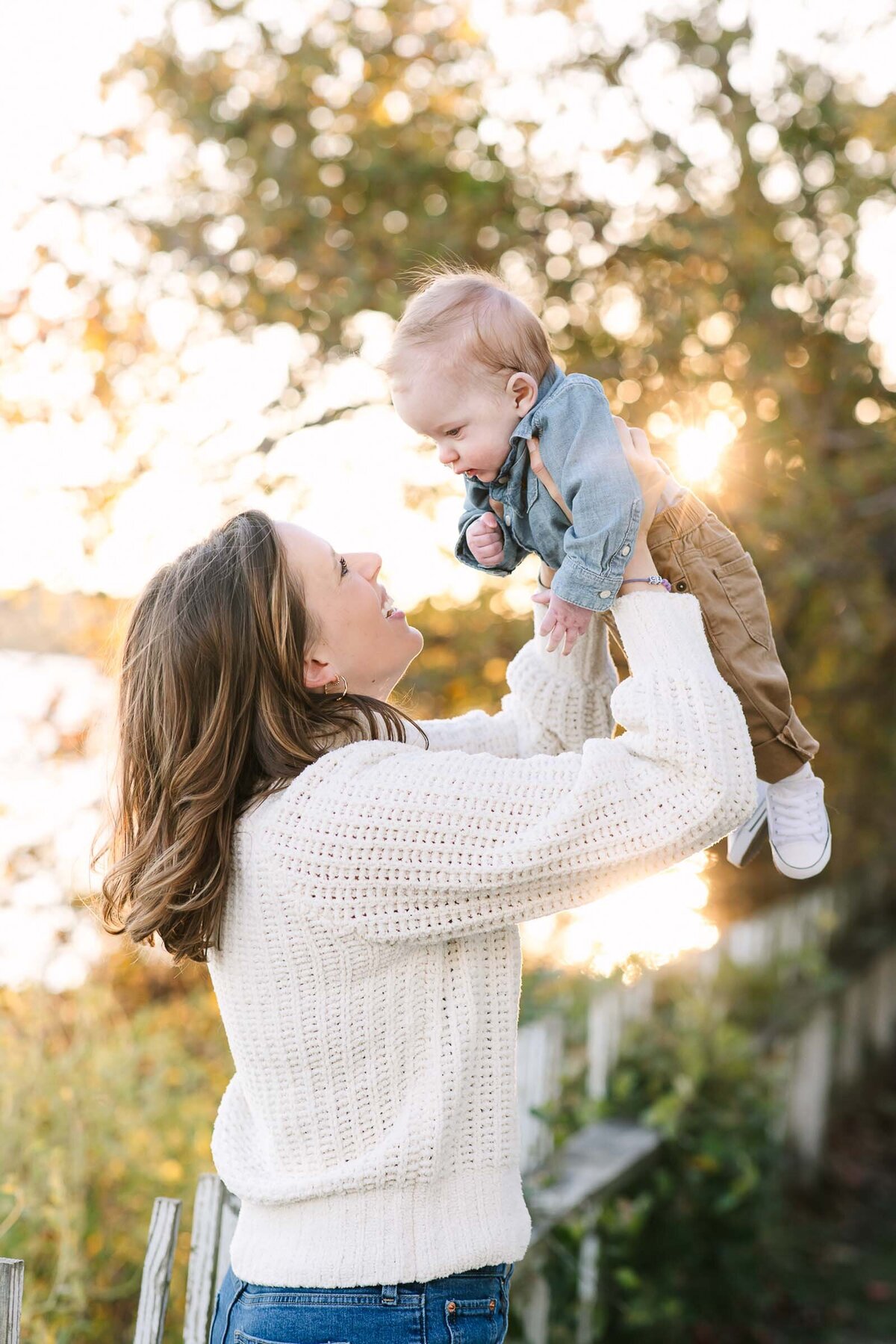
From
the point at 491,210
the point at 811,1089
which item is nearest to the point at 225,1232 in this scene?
the point at 491,210

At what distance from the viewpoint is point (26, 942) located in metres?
4.13

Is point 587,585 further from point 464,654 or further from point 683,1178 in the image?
point 683,1178

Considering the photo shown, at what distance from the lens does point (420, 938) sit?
158 centimetres

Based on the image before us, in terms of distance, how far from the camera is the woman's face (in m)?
1.74

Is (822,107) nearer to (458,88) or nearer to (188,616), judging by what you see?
(458,88)

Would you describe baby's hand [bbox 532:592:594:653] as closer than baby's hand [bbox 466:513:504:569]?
Yes

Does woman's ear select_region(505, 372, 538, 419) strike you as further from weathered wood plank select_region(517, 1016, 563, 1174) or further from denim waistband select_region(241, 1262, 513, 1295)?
weathered wood plank select_region(517, 1016, 563, 1174)

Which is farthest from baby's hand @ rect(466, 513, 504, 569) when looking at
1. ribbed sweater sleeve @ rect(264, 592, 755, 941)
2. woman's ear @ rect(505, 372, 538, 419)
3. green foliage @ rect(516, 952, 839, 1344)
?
green foliage @ rect(516, 952, 839, 1344)

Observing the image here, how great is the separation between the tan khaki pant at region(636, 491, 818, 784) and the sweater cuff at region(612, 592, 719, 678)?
0.10 meters

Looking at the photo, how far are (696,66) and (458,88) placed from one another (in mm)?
832

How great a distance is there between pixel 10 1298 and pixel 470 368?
4.80 ft

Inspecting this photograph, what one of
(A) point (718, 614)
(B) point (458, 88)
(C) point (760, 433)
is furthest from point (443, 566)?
(A) point (718, 614)

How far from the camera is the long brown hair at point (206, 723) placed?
1.64m

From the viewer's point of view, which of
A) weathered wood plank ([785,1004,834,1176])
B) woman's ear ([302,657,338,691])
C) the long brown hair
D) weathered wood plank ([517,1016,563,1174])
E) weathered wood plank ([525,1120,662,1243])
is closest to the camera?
the long brown hair
